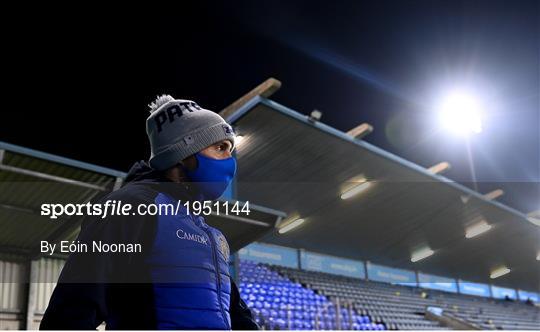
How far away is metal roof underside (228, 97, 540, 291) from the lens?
1448 cm

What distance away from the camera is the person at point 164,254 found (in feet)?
4.98

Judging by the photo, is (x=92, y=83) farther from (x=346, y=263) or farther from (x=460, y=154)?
(x=460, y=154)

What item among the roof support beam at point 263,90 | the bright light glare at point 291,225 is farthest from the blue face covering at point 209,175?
the bright light glare at point 291,225

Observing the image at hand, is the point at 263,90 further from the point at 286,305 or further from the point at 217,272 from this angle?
the point at 217,272

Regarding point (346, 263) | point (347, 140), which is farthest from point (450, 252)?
point (347, 140)

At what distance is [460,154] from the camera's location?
77.3 ft

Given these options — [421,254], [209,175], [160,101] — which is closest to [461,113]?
[421,254]

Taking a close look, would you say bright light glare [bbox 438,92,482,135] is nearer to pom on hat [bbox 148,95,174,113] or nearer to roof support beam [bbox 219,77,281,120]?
roof support beam [bbox 219,77,281,120]

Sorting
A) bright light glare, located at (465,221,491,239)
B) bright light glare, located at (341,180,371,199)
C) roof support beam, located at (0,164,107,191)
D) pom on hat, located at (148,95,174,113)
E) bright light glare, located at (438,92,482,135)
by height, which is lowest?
pom on hat, located at (148,95,174,113)

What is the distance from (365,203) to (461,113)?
5.86m

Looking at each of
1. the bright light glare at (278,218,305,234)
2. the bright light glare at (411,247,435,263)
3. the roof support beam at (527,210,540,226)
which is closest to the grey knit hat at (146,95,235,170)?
the bright light glare at (278,218,305,234)

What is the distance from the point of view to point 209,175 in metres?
1.90

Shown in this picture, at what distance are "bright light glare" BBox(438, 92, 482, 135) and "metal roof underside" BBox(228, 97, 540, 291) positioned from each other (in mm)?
2942

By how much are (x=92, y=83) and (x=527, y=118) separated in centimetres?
1601
